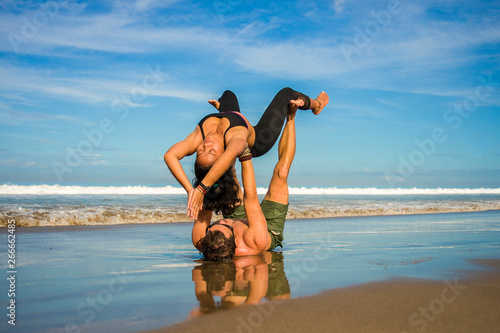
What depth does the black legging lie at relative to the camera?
19.7 ft

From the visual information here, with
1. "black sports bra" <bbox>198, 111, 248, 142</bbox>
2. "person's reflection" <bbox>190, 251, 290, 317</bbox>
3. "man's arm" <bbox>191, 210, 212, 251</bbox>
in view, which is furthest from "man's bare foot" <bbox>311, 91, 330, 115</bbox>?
"person's reflection" <bbox>190, 251, 290, 317</bbox>

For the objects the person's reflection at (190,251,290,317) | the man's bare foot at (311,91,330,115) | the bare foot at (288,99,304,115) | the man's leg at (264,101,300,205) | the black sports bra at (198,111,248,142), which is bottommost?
the person's reflection at (190,251,290,317)

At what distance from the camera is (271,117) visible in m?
6.14

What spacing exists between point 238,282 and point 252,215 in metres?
1.52

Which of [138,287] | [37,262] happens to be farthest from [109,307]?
[37,262]

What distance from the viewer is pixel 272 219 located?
5.90 m

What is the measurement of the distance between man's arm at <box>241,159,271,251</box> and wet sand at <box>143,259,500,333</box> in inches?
77.2

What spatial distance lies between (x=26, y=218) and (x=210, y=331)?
9.42 metres

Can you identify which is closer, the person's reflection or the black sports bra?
the person's reflection

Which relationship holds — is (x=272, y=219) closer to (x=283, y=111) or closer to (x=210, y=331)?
(x=283, y=111)

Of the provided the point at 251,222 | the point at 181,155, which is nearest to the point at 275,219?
the point at 251,222

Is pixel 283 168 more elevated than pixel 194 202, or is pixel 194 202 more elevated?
pixel 283 168

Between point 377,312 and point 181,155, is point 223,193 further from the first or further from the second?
point 377,312

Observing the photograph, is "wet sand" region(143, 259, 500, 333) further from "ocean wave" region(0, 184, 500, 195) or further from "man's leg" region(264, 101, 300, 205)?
"ocean wave" region(0, 184, 500, 195)
